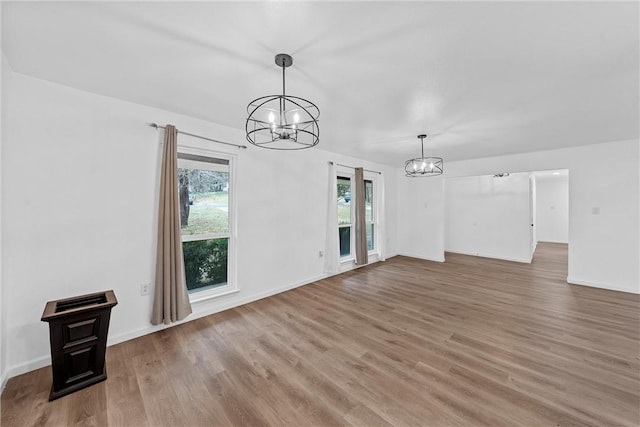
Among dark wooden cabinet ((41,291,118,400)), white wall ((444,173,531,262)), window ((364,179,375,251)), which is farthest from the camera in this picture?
white wall ((444,173,531,262))

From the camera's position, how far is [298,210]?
13.9 feet

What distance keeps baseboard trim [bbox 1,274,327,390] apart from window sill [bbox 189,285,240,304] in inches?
3.4

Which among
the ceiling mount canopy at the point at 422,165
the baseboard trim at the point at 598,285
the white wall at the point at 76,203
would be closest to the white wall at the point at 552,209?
the baseboard trim at the point at 598,285

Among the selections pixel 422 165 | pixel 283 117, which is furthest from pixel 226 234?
pixel 422 165

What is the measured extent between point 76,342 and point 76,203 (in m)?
1.25

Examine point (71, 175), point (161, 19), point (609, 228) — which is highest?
point (161, 19)

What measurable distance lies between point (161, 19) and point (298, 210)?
308 cm

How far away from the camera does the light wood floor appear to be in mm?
1654

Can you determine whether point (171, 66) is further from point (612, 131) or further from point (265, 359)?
point (612, 131)

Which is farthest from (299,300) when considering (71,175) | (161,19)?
(161,19)

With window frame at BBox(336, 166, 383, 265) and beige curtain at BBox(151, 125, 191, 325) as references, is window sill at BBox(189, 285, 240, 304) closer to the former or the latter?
beige curtain at BBox(151, 125, 191, 325)

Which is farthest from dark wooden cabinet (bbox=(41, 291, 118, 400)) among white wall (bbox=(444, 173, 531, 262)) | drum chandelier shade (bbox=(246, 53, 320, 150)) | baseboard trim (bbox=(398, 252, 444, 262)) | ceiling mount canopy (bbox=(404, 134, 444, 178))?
white wall (bbox=(444, 173, 531, 262))

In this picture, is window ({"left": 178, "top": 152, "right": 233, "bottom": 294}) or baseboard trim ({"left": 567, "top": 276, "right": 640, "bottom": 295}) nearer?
window ({"left": 178, "top": 152, "right": 233, "bottom": 294})

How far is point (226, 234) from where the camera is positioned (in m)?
3.39
